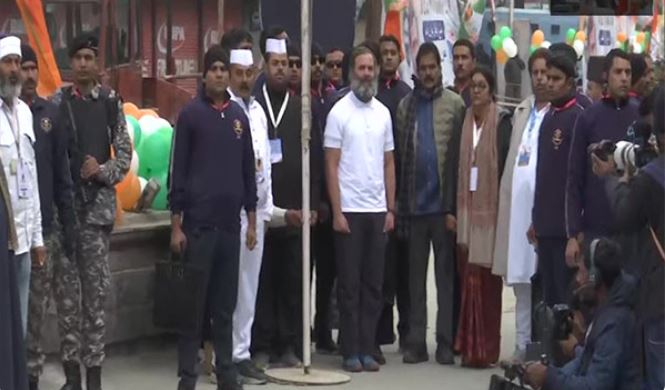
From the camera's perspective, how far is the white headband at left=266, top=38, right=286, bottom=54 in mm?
10625

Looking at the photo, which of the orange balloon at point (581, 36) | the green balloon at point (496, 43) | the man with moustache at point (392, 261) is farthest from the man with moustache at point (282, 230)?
the orange balloon at point (581, 36)

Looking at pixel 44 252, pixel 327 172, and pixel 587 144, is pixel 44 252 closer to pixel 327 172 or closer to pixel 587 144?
pixel 327 172

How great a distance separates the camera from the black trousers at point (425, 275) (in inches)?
439

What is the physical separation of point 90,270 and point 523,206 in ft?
9.50

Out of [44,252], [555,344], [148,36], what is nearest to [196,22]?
[148,36]

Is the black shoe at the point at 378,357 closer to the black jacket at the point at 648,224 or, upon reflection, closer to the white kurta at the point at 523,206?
the white kurta at the point at 523,206

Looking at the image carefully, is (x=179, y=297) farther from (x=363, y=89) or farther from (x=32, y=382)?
(x=363, y=89)

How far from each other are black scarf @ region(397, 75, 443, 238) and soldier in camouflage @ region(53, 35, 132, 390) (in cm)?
A: 226

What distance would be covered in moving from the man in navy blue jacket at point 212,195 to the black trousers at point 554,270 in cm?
197

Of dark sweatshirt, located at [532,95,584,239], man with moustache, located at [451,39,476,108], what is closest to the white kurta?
dark sweatshirt, located at [532,95,584,239]

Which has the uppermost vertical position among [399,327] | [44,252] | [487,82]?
[487,82]

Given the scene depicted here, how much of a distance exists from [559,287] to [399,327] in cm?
171

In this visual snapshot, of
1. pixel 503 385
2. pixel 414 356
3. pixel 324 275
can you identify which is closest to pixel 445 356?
pixel 414 356

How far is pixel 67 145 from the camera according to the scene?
30.6 feet
